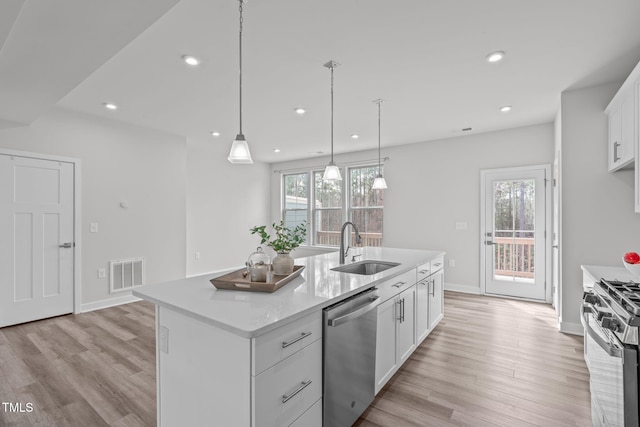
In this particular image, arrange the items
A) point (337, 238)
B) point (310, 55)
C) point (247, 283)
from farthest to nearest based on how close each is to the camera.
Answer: point (337, 238) → point (310, 55) → point (247, 283)

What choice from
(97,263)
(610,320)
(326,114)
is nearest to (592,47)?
(610,320)

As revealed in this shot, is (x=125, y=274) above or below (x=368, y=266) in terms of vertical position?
below

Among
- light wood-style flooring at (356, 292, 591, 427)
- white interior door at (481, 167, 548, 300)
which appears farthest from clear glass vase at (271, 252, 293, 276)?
white interior door at (481, 167, 548, 300)

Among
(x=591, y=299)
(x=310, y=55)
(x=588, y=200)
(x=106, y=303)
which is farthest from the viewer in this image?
(x=106, y=303)

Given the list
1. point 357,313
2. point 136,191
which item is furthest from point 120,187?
point 357,313

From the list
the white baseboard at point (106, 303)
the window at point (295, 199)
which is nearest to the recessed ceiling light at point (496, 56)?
the window at point (295, 199)

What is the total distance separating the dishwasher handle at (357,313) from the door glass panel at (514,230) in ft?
12.1

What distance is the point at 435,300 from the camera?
3.31 metres

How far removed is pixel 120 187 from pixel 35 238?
3.67ft

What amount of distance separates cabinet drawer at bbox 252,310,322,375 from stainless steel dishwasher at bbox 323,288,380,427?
0.09 metres

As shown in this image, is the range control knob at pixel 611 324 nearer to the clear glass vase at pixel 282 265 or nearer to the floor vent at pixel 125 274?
the clear glass vase at pixel 282 265

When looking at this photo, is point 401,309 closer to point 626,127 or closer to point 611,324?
point 611,324

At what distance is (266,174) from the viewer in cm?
763

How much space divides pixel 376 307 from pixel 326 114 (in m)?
2.88
